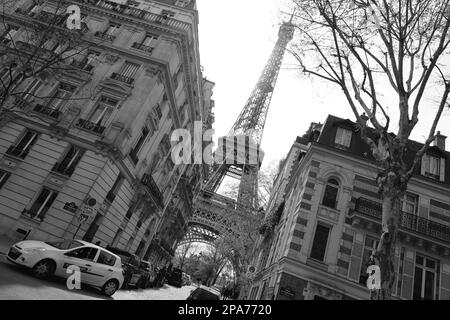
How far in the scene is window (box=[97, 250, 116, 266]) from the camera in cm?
1201

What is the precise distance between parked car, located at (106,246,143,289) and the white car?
13.8 ft

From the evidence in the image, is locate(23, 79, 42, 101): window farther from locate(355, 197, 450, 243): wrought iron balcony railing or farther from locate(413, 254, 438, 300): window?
locate(413, 254, 438, 300): window

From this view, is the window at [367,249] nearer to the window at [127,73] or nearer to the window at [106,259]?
the window at [106,259]

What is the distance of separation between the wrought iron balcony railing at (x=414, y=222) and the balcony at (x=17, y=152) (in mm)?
22069

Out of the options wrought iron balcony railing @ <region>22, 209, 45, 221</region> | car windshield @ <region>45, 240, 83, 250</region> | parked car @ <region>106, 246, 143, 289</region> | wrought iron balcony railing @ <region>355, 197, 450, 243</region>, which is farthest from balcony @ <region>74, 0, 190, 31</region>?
car windshield @ <region>45, 240, 83, 250</region>

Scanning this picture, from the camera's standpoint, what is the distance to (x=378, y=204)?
787 inches

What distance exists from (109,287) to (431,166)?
72.6 ft

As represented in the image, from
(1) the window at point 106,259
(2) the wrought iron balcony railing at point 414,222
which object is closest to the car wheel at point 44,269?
(1) the window at point 106,259

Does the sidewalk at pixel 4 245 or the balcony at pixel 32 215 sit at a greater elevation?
the balcony at pixel 32 215

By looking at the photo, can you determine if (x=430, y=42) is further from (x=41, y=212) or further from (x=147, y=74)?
A: (x=41, y=212)

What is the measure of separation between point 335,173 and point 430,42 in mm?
11259

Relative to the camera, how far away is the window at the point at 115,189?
22258 mm

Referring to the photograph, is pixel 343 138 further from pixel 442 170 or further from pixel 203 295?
pixel 203 295

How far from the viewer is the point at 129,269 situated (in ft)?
A: 55.3
